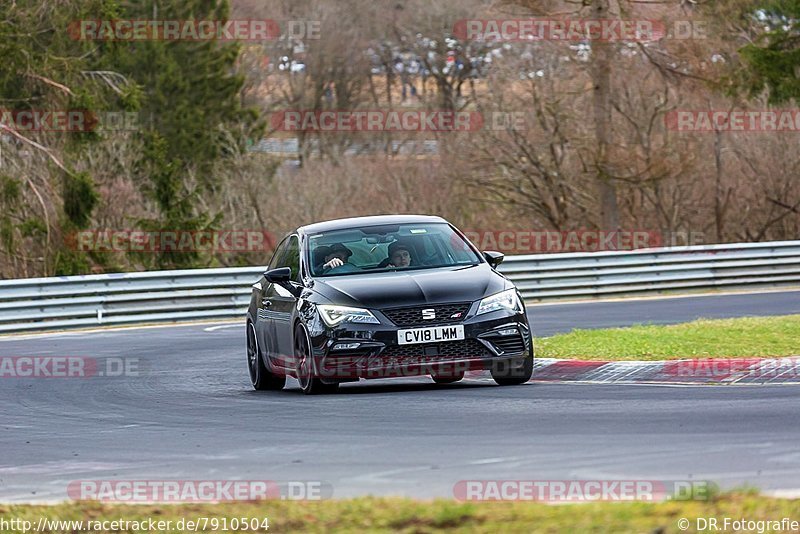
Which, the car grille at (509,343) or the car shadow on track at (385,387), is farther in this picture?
the car shadow on track at (385,387)

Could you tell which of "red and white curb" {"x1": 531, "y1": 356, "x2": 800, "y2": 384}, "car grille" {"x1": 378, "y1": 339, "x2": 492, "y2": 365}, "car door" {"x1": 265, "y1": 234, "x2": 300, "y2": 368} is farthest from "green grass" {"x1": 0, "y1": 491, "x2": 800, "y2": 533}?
"car door" {"x1": 265, "y1": 234, "x2": 300, "y2": 368}

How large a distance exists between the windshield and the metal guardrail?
42.2ft

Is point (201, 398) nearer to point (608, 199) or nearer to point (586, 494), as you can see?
point (586, 494)

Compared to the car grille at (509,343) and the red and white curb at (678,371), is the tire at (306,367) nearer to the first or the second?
the car grille at (509,343)

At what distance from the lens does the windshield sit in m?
13.7

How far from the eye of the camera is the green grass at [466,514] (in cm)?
627

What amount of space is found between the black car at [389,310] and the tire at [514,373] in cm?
1

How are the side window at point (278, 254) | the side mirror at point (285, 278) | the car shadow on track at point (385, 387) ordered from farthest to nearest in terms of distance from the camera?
the side window at point (278, 254) < the side mirror at point (285, 278) < the car shadow on track at point (385, 387)

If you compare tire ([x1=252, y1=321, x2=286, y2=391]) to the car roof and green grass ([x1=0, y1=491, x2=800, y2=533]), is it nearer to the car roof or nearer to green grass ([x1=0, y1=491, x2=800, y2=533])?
the car roof

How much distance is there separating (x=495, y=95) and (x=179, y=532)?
36882 mm

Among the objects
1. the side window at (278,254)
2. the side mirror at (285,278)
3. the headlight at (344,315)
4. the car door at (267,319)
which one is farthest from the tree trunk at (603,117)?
the headlight at (344,315)

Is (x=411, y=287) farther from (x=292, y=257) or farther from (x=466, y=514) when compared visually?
(x=466, y=514)

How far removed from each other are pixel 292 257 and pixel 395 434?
4.79 metres

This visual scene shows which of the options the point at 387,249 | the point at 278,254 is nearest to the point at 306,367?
the point at 387,249
